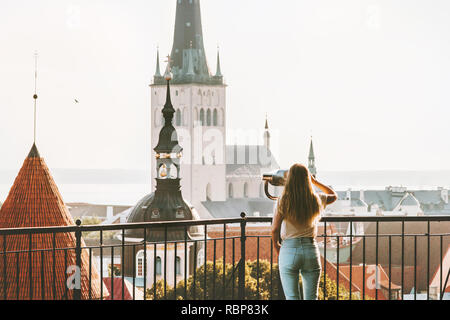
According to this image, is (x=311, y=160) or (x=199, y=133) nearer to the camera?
(x=199, y=133)

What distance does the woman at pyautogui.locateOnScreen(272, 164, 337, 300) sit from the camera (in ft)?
17.1

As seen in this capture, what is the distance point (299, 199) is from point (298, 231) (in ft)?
0.74

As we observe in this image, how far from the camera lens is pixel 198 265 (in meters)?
44.4

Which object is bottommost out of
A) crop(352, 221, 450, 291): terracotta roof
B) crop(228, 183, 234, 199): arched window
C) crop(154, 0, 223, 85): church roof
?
crop(352, 221, 450, 291): terracotta roof

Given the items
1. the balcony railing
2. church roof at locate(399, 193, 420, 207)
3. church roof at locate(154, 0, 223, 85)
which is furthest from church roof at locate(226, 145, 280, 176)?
the balcony railing

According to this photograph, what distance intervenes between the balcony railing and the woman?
65 cm

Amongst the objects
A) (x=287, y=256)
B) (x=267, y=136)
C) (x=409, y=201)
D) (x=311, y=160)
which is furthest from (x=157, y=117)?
(x=287, y=256)

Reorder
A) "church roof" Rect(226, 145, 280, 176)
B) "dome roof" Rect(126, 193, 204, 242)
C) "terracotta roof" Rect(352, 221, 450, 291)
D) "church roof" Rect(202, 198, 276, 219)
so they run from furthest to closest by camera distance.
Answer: "church roof" Rect(226, 145, 280, 176)
"church roof" Rect(202, 198, 276, 219)
"terracotta roof" Rect(352, 221, 450, 291)
"dome roof" Rect(126, 193, 204, 242)

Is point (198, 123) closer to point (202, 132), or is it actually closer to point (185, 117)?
point (202, 132)

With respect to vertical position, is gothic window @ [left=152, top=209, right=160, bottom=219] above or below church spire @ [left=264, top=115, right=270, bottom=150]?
below

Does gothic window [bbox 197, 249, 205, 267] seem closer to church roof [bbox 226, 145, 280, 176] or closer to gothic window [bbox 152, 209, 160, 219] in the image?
gothic window [bbox 152, 209, 160, 219]

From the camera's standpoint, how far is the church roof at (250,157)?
114375 millimetres

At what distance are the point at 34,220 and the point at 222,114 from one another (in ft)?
300

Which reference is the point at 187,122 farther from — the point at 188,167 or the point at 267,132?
the point at 267,132
